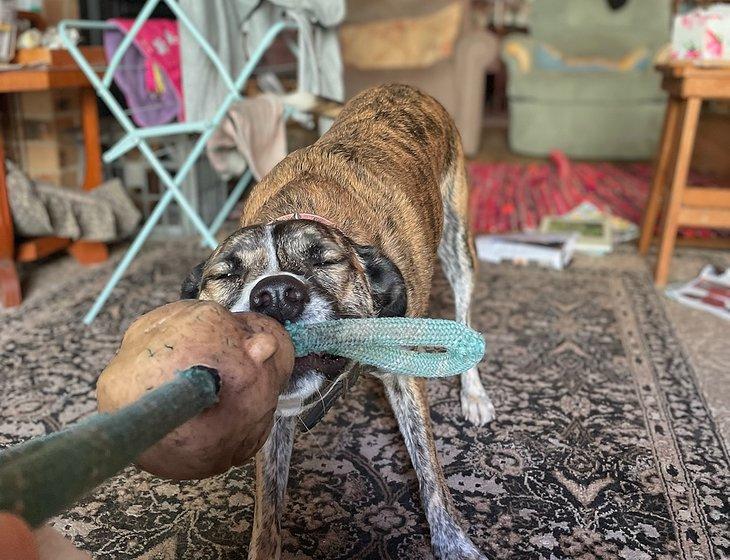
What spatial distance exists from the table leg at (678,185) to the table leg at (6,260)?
2.72m

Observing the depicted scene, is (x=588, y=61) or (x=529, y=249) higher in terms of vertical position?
(x=588, y=61)

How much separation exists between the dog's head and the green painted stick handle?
1.51 ft

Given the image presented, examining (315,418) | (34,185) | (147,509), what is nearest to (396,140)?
(315,418)

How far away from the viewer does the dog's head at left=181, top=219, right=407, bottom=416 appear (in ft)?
3.65

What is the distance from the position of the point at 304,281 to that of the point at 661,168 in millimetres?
2732

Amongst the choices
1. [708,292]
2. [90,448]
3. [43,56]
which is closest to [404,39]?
[43,56]

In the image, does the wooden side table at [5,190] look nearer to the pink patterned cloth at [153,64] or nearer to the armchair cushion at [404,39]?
A: the pink patterned cloth at [153,64]

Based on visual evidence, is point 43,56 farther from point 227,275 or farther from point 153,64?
point 227,275

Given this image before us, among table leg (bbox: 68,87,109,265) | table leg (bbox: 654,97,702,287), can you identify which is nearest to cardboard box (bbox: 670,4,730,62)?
table leg (bbox: 654,97,702,287)

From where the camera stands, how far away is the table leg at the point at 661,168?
3301 mm

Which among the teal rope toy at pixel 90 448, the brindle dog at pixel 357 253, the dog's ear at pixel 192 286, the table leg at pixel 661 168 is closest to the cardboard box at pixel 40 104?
the brindle dog at pixel 357 253

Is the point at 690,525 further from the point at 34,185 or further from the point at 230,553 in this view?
the point at 34,185

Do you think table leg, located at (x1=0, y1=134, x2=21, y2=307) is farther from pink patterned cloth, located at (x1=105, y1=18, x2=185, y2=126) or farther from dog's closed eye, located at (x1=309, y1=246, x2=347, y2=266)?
dog's closed eye, located at (x1=309, y1=246, x2=347, y2=266)

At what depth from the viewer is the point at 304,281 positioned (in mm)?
1185
